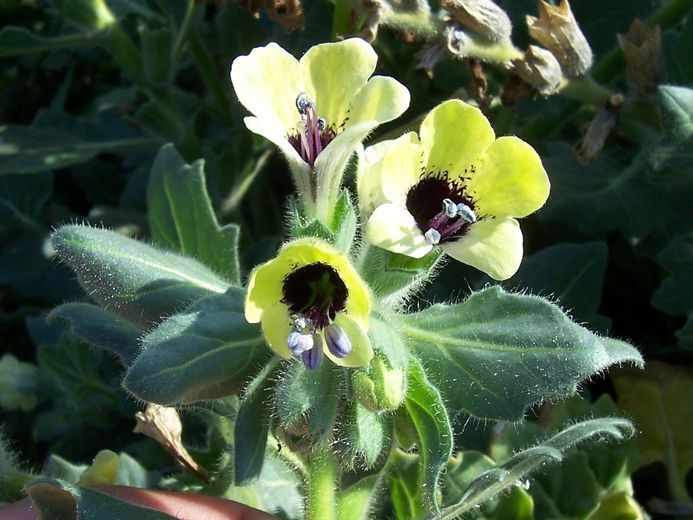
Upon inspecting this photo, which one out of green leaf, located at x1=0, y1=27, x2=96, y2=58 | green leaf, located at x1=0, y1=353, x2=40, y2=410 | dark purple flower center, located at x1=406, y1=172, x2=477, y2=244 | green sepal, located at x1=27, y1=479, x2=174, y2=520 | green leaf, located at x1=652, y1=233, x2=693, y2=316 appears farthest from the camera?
green leaf, located at x1=0, y1=27, x2=96, y2=58

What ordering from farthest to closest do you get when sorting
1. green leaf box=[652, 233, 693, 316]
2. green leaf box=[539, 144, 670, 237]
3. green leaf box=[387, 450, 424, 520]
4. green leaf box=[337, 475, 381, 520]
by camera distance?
green leaf box=[539, 144, 670, 237] → green leaf box=[652, 233, 693, 316] → green leaf box=[387, 450, 424, 520] → green leaf box=[337, 475, 381, 520]

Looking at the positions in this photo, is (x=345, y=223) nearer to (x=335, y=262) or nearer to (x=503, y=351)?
(x=335, y=262)

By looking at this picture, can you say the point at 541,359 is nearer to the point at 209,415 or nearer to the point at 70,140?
the point at 209,415

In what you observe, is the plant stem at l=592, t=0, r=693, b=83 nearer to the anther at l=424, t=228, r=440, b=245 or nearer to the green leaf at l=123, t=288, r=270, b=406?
the anther at l=424, t=228, r=440, b=245

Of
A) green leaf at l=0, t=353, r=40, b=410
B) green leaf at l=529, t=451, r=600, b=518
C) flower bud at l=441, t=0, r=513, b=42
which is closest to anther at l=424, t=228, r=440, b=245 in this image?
flower bud at l=441, t=0, r=513, b=42

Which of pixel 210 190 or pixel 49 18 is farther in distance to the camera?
pixel 49 18

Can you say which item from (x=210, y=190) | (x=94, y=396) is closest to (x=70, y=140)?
(x=210, y=190)

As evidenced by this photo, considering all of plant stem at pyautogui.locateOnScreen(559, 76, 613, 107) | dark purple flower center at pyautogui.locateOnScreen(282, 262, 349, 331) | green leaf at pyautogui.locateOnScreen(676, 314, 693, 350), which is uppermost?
dark purple flower center at pyautogui.locateOnScreen(282, 262, 349, 331)
